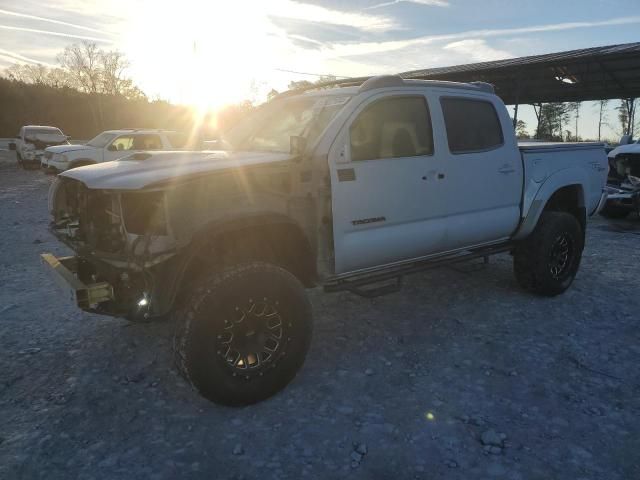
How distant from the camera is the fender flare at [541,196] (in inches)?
180

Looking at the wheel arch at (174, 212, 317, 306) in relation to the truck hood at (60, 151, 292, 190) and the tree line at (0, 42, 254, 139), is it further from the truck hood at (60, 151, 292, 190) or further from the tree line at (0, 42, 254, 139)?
the tree line at (0, 42, 254, 139)

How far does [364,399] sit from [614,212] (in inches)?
359

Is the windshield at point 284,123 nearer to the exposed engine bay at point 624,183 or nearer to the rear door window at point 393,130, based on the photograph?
the rear door window at point 393,130

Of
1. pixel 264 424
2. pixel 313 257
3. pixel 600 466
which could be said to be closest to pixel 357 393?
pixel 264 424

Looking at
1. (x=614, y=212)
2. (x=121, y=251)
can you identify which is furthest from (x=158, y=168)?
(x=614, y=212)

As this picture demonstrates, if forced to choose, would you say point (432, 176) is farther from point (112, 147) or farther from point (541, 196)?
point (112, 147)

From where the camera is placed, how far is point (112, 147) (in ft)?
41.3

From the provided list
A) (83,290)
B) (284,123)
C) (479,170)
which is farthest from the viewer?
(479,170)

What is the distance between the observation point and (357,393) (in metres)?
3.15

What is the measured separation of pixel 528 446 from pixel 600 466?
351 millimetres

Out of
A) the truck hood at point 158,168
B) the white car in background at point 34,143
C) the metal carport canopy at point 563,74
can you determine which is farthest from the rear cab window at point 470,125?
the white car in background at point 34,143

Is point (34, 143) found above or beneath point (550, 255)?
above

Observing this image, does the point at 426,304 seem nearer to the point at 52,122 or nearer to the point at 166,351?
the point at 166,351

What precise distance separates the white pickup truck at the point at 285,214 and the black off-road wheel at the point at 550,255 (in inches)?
12.1
